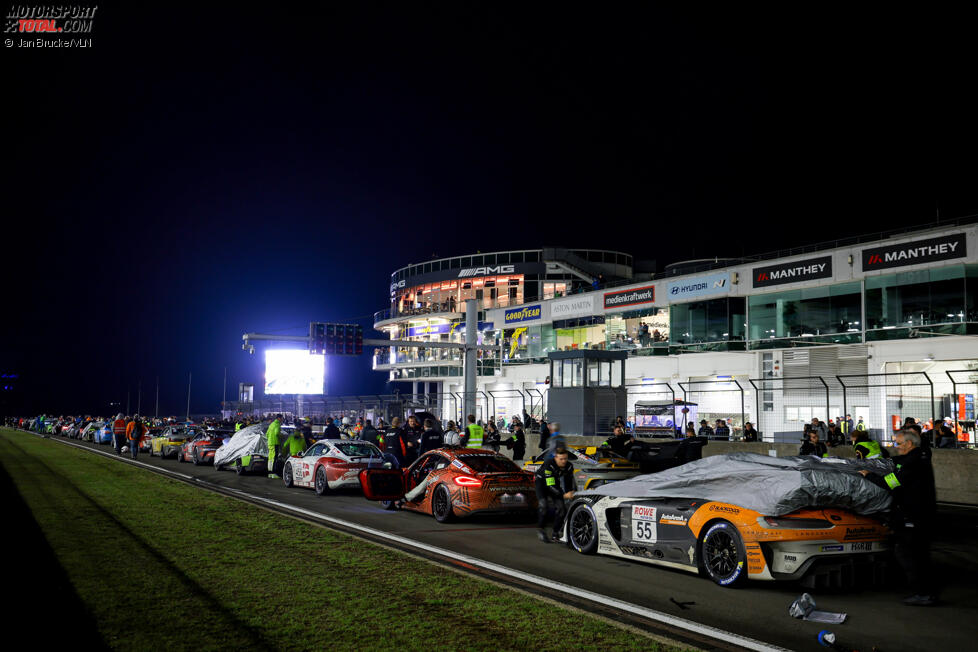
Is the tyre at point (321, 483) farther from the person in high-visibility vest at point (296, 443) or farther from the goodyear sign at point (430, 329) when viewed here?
the goodyear sign at point (430, 329)

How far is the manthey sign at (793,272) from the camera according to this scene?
37312mm

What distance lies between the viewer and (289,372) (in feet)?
188

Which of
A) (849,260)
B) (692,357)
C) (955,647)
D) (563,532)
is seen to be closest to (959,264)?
(849,260)

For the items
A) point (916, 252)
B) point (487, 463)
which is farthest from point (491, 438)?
point (916, 252)

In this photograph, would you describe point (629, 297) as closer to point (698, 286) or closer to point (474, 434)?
point (698, 286)

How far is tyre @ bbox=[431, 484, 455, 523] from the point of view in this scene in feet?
41.2

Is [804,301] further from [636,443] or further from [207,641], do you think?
[207,641]

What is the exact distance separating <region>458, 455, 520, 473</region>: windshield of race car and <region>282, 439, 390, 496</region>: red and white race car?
383cm

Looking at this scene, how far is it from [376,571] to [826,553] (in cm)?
445

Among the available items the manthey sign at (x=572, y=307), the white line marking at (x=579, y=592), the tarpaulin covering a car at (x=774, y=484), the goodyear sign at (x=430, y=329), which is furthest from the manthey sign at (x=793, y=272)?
the goodyear sign at (x=430, y=329)

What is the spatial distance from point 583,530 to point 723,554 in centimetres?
220

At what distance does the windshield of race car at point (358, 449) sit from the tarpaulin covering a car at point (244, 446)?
522 cm

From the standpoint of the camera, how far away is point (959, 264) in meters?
31.9

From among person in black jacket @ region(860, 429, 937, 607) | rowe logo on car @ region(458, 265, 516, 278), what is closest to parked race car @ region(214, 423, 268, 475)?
person in black jacket @ region(860, 429, 937, 607)
